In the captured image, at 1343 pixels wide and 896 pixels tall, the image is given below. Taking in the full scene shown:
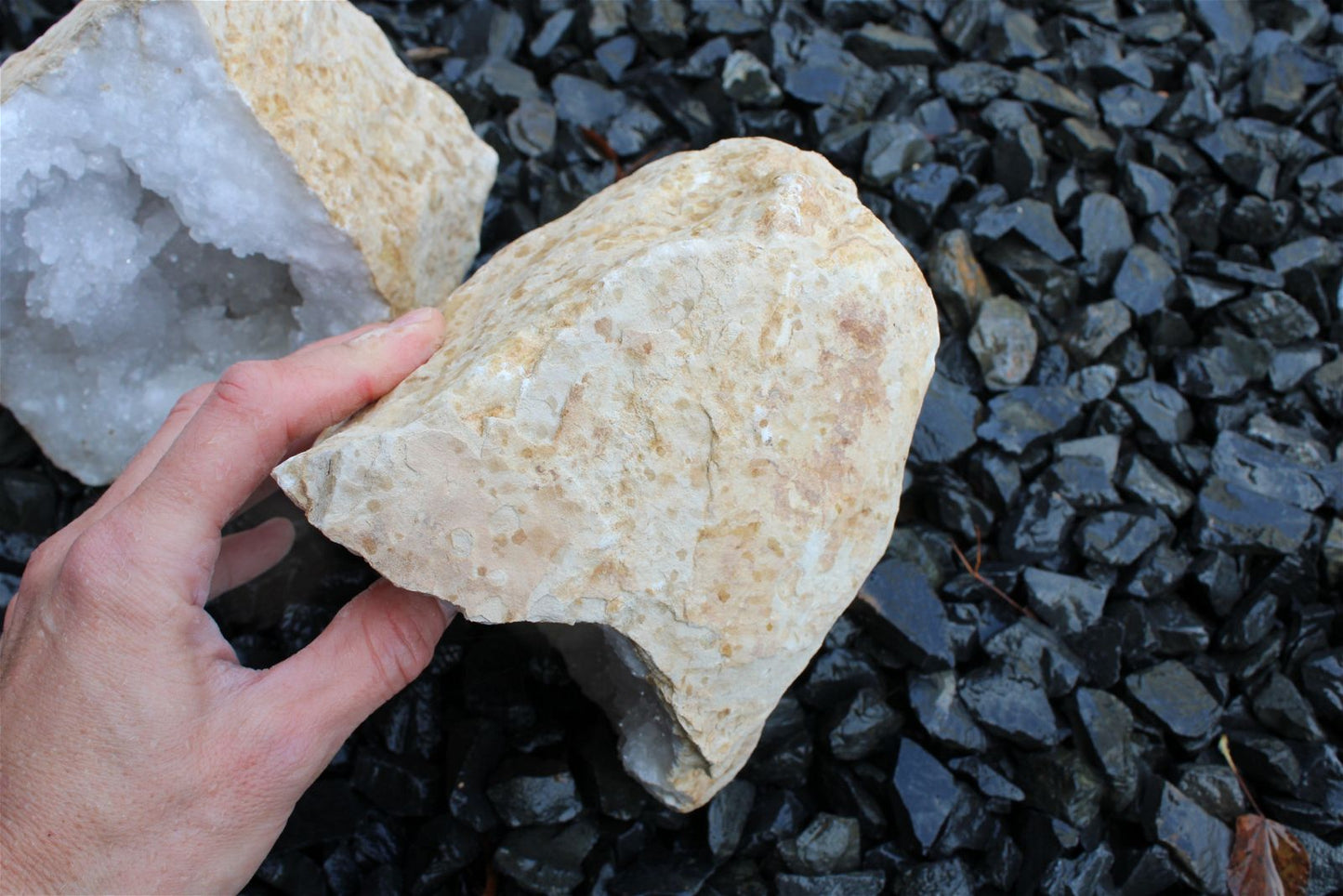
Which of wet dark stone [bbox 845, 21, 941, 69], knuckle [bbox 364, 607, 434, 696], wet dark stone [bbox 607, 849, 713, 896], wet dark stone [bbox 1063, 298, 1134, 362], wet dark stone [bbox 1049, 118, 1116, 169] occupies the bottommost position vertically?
wet dark stone [bbox 1063, 298, 1134, 362]

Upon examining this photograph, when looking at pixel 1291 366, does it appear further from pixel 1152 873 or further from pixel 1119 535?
pixel 1152 873

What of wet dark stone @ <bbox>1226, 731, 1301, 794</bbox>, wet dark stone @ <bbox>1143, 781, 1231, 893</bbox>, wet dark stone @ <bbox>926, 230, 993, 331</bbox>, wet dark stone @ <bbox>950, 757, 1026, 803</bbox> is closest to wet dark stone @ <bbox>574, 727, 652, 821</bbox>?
wet dark stone @ <bbox>950, 757, 1026, 803</bbox>

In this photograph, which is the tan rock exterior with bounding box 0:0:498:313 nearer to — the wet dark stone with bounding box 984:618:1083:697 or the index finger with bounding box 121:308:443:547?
the index finger with bounding box 121:308:443:547

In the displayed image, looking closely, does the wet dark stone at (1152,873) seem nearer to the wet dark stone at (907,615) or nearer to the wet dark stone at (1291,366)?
the wet dark stone at (907,615)

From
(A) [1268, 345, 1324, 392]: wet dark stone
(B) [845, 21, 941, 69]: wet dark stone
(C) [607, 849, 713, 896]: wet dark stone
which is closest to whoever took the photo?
(C) [607, 849, 713, 896]: wet dark stone

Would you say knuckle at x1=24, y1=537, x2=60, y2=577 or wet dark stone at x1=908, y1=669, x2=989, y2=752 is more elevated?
knuckle at x1=24, y1=537, x2=60, y2=577

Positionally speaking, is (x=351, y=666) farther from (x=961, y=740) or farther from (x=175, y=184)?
(x=961, y=740)

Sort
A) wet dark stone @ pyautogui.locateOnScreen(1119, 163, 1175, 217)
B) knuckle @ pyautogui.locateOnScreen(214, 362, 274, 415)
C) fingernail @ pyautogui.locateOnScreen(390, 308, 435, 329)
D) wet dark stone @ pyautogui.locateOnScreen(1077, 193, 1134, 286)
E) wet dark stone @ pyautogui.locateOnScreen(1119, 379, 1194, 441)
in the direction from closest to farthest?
1. knuckle @ pyautogui.locateOnScreen(214, 362, 274, 415)
2. fingernail @ pyautogui.locateOnScreen(390, 308, 435, 329)
3. wet dark stone @ pyautogui.locateOnScreen(1119, 379, 1194, 441)
4. wet dark stone @ pyautogui.locateOnScreen(1077, 193, 1134, 286)
5. wet dark stone @ pyautogui.locateOnScreen(1119, 163, 1175, 217)
